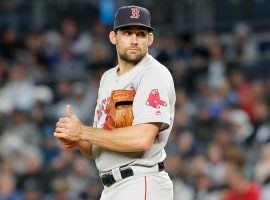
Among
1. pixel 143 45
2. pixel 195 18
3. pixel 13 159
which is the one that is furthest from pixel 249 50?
pixel 143 45

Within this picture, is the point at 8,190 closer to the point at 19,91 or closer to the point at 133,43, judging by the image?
the point at 19,91

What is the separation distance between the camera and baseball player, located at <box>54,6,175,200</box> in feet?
16.3

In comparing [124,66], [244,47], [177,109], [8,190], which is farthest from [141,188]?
[244,47]

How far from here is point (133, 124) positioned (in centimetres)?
505

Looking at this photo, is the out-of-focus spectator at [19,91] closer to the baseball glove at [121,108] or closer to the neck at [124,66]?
the neck at [124,66]

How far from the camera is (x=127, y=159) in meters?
5.12

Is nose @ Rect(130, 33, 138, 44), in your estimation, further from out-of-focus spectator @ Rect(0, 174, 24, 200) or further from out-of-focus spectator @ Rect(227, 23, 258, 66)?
out-of-focus spectator @ Rect(227, 23, 258, 66)

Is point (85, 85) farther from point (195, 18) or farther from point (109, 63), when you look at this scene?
point (195, 18)

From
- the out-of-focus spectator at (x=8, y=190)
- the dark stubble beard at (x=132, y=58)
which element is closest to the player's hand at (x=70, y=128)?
the dark stubble beard at (x=132, y=58)

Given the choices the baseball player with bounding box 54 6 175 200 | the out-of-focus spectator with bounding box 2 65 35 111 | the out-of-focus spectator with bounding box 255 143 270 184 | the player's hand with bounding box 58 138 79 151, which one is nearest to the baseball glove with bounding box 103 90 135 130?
the baseball player with bounding box 54 6 175 200

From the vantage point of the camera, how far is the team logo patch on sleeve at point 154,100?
16.5 feet

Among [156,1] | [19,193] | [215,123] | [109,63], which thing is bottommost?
[19,193]

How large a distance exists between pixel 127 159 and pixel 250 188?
4453mm

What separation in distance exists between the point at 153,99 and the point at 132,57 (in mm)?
306
